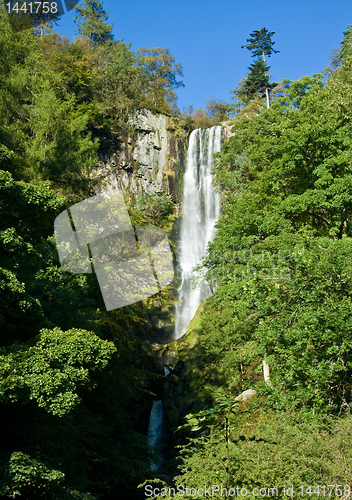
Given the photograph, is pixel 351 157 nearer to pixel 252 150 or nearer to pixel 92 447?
pixel 252 150

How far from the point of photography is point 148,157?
36844 mm

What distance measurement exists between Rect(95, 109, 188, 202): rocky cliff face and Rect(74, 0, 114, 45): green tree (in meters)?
15.0

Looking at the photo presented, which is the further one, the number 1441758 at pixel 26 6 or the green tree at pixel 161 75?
the green tree at pixel 161 75

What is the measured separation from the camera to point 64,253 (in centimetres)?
1078

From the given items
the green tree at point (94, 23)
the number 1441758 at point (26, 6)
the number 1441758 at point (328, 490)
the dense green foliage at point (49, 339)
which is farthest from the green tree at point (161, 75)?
the number 1441758 at point (328, 490)

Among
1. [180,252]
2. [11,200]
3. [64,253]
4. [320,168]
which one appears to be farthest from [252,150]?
[180,252]

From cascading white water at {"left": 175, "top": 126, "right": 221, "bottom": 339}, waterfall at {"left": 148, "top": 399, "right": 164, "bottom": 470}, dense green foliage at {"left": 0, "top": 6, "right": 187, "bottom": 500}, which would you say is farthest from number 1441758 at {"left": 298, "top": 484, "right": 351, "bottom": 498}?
cascading white water at {"left": 175, "top": 126, "right": 221, "bottom": 339}

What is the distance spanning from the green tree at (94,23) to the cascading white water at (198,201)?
1987 cm

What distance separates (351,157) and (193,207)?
2429 centimetres

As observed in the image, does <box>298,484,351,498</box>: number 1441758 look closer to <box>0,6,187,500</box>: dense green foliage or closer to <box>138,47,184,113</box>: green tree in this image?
<box>0,6,187,500</box>: dense green foliage

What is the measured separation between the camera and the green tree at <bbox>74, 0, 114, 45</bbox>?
1778 inches

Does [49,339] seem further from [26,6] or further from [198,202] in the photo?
A: [198,202]

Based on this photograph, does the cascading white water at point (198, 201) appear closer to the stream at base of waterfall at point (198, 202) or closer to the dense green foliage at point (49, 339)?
the stream at base of waterfall at point (198, 202)

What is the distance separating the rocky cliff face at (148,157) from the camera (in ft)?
116
